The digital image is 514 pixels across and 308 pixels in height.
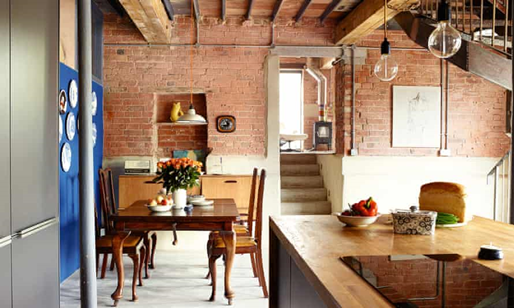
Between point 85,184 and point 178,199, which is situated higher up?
point 85,184

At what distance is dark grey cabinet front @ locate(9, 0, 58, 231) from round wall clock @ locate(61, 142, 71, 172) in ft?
6.44

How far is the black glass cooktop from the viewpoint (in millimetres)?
1243

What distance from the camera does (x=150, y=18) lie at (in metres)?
→ 5.41

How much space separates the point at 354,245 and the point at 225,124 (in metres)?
4.88

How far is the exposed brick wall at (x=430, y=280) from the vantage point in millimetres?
1267

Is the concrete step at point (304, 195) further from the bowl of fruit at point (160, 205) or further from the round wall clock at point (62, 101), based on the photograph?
the round wall clock at point (62, 101)

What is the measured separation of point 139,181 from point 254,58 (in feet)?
7.67

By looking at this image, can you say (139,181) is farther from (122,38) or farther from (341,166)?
(341,166)

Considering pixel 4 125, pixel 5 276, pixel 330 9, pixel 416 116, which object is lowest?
pixel 5 276

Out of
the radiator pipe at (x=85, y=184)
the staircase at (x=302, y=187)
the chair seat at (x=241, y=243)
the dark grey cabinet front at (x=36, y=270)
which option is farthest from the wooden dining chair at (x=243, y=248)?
the staircase at (x=302, y=187)

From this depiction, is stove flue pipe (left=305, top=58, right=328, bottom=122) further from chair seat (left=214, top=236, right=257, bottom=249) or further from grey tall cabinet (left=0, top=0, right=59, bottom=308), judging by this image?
grey tall cabinet (left=0, top=0, right=59, bottom=308)

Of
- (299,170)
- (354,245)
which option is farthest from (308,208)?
(354,245)

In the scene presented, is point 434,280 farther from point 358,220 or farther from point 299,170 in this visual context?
point 299,170

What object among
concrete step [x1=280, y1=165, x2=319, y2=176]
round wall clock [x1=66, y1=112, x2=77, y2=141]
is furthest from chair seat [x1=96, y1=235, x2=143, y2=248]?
concrete step [x1=280, y1=165, x2=319, y2=176]
